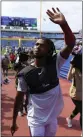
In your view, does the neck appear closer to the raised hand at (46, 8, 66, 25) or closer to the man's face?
the man's face

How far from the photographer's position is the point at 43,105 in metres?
2.88

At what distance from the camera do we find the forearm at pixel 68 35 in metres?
2.78

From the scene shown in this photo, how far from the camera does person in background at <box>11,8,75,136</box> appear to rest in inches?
113

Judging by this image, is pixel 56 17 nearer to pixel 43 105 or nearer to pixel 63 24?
pixel 63 24

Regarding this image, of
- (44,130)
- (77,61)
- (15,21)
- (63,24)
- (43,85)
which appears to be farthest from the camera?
(15,21)

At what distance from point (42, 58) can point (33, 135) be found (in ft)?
2.39

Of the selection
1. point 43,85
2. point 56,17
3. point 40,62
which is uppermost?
point 56,17

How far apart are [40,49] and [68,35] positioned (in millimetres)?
281

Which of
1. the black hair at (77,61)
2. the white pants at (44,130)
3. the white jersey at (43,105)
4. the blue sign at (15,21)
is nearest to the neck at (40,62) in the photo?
the white jersey at (43,105)

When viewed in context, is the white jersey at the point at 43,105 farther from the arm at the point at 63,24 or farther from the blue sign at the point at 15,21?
the blue sign at the point at 15,21

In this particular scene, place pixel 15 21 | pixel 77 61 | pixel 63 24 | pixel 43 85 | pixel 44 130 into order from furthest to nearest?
pixel 15 21
pixel 77 61
pixel 44 130
pixel 43 85
pixel 63 24

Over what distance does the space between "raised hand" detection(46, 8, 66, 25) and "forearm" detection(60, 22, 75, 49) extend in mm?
38

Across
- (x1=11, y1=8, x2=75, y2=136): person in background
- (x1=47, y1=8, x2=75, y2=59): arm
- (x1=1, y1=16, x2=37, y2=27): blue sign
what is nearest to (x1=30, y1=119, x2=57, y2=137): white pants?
(x1=11, y1=8, x2=75, y2=136): person in background

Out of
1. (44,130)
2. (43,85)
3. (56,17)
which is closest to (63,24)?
(56,17)
